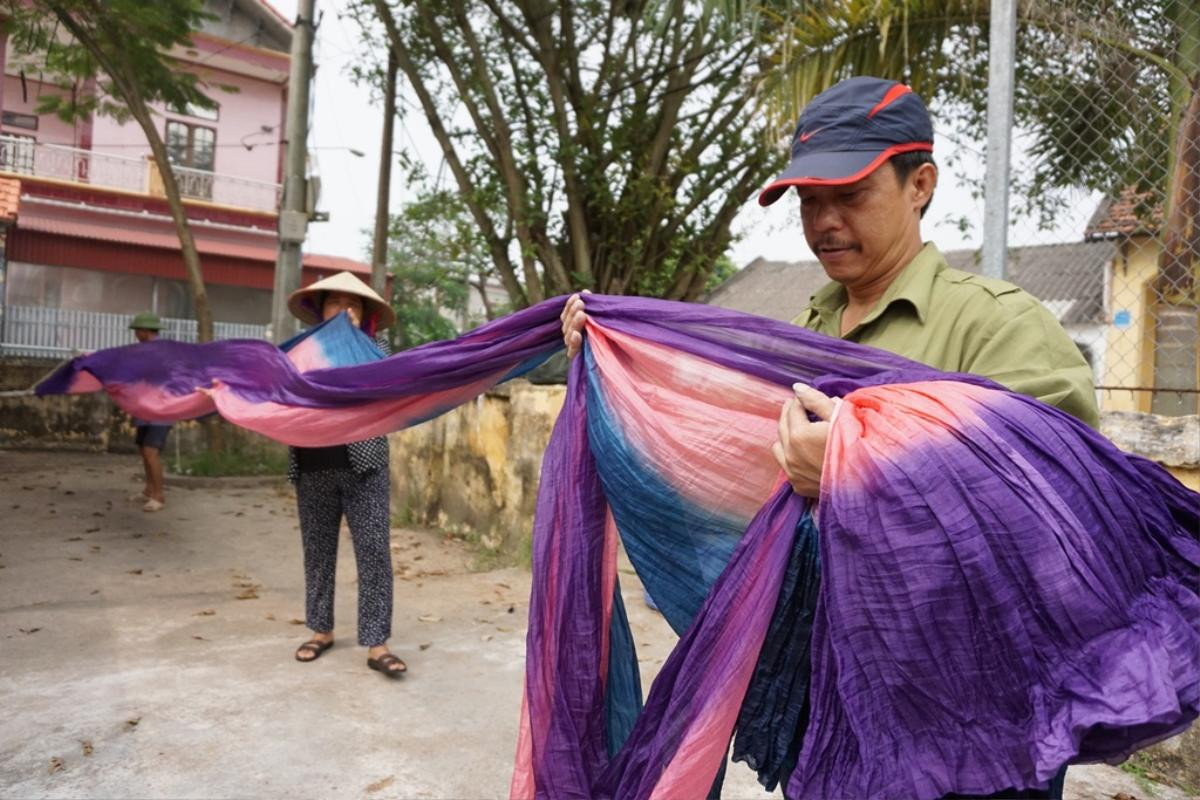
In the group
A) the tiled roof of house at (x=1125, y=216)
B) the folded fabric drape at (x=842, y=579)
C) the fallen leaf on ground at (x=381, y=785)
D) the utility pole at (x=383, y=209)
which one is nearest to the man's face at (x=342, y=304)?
the fallen leaf on ground at (x=381, y=785)

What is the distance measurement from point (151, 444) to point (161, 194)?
539 inches

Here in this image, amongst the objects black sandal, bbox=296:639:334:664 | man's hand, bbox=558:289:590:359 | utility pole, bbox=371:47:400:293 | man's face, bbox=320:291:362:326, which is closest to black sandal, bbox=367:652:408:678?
black sandal, bbox=296:639:334:664

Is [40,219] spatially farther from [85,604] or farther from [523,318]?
[523,318]

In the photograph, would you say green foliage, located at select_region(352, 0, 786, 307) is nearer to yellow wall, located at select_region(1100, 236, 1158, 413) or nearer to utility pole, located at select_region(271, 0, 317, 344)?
utility pole, located at select_region(271, 0, 317, 344)

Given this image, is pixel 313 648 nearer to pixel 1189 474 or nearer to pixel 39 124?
pixel 1189 474

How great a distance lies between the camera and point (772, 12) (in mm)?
5191

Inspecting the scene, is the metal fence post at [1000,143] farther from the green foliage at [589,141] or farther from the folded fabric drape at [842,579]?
the green foliage at [589,141]

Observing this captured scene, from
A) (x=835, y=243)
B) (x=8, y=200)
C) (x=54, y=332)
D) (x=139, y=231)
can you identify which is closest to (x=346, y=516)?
(x=835, y=243)

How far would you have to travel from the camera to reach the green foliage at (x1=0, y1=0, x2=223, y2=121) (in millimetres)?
9500

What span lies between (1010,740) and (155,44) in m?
11.7

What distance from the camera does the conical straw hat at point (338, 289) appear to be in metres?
4.63

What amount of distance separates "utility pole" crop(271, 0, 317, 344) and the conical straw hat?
5.02 meters

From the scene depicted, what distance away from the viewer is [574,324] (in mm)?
2160

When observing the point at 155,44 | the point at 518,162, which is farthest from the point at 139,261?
the point at 518,162
